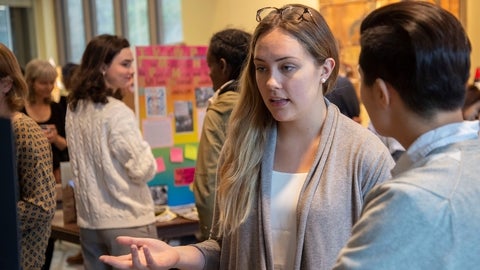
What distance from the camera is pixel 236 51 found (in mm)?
2670

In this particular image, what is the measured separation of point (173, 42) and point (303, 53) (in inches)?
253

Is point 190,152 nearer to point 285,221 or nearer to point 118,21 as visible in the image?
point 285,221

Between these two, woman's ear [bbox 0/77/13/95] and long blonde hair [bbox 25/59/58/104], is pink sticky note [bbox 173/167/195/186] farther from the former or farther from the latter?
woman's ear [bbox 0/77/13/95]

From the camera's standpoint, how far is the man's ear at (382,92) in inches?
40.3

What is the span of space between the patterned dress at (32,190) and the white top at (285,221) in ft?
3.21

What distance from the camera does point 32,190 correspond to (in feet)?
6.90

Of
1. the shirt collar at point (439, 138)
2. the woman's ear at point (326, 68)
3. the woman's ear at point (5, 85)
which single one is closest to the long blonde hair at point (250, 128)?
the woman's ear at point (326, 68)

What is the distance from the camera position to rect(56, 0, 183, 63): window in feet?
26.1

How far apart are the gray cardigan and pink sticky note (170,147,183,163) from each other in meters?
2.27

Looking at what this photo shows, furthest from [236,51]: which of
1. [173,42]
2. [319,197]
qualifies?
[173,42]

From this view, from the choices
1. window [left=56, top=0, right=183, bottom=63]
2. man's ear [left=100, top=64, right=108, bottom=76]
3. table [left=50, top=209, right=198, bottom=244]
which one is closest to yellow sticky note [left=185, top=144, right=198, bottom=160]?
table [left=50, top=209, right=198, bottom=244]

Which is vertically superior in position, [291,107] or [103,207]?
[291,107]

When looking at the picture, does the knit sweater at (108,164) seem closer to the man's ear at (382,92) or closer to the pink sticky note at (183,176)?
the pink sticky note at (183,176)

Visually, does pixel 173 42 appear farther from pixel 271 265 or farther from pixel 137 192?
pixel 271 265
